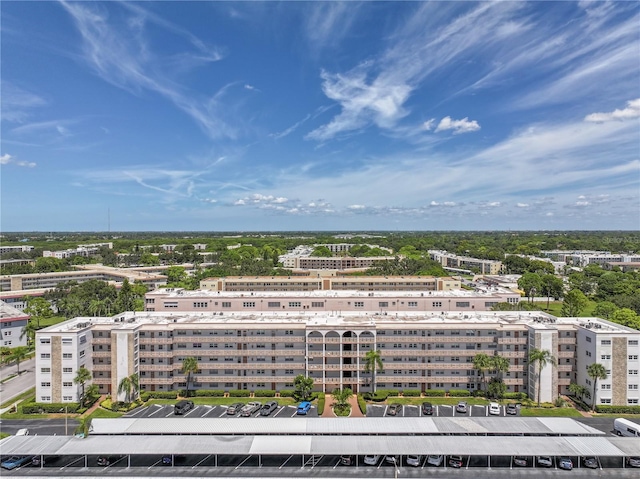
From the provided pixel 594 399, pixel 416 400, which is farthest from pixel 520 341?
pixel 416 400

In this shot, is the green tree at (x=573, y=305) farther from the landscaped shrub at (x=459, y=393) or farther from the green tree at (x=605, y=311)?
the landscaped shrub at (x=459, y=393)

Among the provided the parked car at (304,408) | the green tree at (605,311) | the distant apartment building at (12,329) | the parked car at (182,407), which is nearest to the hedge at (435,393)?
the parked car at (304,408)

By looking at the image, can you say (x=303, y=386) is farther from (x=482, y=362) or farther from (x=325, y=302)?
(x=482, y=362)

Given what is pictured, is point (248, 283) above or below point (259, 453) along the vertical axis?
above

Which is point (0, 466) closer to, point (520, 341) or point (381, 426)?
point (381, 426)

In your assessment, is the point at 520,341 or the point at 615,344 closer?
the point at 615,344
